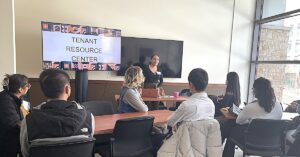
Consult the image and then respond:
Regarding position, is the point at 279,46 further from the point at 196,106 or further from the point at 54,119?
the point at 54,119

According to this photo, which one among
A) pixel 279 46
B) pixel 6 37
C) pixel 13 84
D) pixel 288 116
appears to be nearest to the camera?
pixel 13 84

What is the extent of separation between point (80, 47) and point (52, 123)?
10.2ft

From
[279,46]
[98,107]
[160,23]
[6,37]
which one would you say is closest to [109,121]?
[98,107]

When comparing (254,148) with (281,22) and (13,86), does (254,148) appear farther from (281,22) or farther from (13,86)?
(281,22)

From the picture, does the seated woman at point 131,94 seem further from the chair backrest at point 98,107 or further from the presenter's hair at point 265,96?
the presenter's hair at point 265,96

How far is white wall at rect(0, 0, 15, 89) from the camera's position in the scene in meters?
3.23

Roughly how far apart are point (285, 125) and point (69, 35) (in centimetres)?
360

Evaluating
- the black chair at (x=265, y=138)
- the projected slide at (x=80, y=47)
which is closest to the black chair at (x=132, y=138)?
the black chair at (x=265, y=138)

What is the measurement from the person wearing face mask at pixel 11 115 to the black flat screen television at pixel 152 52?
297cm

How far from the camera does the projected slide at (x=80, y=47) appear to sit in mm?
4207

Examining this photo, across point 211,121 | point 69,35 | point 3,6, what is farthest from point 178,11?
point 211,121

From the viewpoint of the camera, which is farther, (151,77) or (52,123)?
(151,77)

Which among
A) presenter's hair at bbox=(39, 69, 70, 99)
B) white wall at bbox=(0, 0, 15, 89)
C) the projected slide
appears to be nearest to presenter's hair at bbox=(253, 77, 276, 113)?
presenter's hair at bbox=(39, 69, 70, 99)

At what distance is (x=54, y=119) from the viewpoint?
4.96ft
